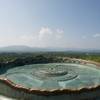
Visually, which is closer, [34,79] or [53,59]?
[34,79]

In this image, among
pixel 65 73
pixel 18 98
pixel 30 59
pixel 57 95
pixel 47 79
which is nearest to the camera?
pixel 57 95

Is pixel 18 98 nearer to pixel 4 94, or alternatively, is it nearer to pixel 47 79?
pixel 4 94

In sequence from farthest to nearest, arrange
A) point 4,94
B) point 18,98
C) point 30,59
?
point 30,59 → point 4,94 → point 18,98

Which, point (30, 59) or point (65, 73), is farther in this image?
point (30, 59)

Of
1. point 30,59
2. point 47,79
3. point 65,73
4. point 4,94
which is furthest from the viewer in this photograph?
point 30,59

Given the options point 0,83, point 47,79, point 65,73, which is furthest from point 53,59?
point 0,83

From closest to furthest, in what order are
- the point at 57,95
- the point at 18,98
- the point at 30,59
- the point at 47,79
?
the point at 57,95
the point at 18,98
the point at 47,79
the point at 30,59

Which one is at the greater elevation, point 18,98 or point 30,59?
point 30,59

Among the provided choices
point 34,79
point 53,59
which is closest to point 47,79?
point 34,79

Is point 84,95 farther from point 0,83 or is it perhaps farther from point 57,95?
point 0,83
